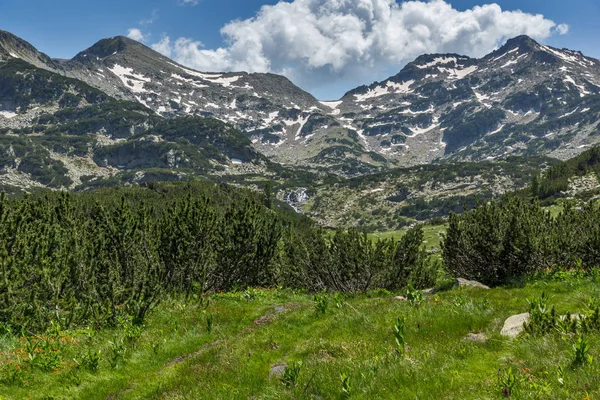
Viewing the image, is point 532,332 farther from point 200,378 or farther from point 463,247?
point 463,247

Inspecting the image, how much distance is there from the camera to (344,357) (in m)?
9.24

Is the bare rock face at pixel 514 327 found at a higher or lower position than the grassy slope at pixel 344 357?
higher

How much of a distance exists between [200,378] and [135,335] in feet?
20.2

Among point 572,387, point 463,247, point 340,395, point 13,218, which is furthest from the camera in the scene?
point 463,247

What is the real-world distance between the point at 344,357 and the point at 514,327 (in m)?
4.29

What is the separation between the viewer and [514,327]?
9305mm

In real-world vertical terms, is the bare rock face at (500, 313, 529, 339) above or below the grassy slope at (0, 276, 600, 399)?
above

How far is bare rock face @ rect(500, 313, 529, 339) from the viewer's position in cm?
889

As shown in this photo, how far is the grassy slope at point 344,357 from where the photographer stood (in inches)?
260

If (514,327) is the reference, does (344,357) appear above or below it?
below

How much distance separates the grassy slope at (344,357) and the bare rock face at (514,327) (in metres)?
0.29

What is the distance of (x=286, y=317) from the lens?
50.9 feet

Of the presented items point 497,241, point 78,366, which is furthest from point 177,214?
point 497,241

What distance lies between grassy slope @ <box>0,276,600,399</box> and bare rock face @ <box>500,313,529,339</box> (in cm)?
29
